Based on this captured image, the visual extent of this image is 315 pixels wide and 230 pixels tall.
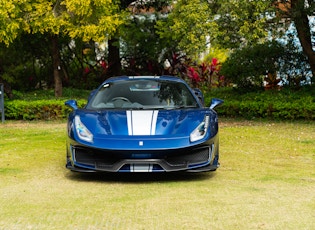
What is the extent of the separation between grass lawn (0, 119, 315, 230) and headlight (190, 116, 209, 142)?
0.58m

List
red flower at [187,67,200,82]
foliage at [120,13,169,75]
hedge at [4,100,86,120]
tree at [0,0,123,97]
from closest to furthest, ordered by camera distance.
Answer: tree at [0,0,123,97], hedge at [4,100,86,120], foliage at [120,13,169,75], red flower at [187,67,200,82]

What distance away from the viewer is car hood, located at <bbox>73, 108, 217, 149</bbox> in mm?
7996

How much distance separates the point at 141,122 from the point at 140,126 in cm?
11

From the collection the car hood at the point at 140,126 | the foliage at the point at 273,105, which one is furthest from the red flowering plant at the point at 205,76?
the car hood at the point at 140,126

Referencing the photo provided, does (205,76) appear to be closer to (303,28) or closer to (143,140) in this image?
(303,28)

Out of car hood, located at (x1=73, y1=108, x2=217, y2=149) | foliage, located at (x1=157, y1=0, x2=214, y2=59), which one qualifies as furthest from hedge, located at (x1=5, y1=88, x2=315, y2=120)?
car hood, located at (x1=73, y1=108, x2=217, y2=149)

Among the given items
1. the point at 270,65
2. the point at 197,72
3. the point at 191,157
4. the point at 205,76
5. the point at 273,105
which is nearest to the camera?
the point at 191,157

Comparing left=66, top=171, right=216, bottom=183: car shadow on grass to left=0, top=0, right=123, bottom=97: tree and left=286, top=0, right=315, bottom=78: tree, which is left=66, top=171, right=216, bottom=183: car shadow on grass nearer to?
left=286, top=0, right=315, bottom=78: tree

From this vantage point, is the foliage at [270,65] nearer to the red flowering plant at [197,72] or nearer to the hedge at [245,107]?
the hedge at [245,107]

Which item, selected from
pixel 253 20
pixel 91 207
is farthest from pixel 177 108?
pixel 253 20

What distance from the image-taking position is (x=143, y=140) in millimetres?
7977

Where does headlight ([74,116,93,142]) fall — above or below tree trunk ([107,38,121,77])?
above

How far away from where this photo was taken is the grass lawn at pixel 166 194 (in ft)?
20.3

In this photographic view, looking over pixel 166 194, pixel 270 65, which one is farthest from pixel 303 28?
pixel 166 194
